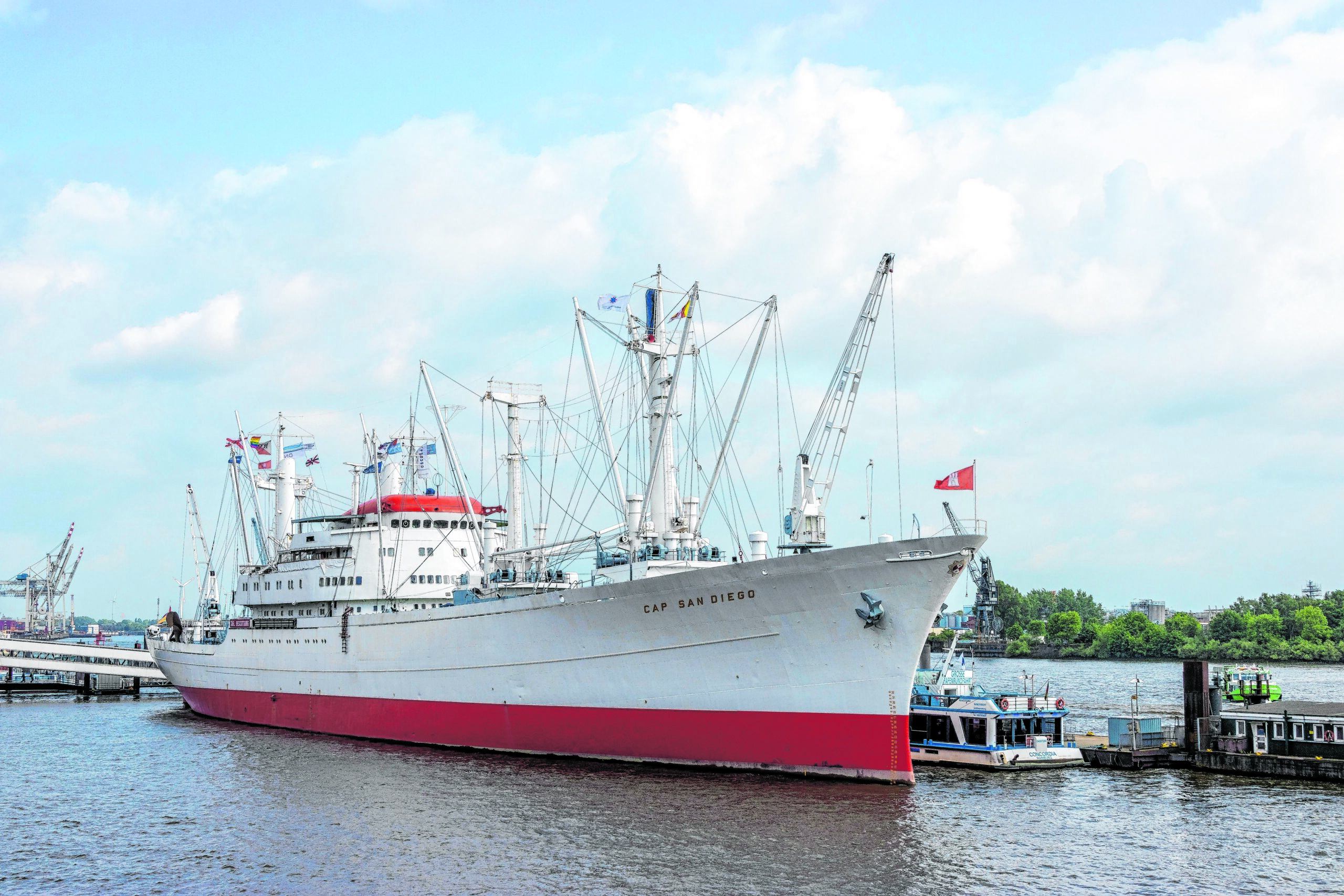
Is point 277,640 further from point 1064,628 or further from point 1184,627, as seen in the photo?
point 1184,627

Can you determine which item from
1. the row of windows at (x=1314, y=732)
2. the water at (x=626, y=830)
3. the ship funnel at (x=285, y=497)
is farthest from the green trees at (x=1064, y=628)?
the water at (x=626, y=830)

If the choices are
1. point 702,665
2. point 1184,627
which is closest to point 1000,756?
point 702,665

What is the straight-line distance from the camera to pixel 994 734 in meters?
31.9

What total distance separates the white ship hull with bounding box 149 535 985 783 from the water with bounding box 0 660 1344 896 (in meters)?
0.86

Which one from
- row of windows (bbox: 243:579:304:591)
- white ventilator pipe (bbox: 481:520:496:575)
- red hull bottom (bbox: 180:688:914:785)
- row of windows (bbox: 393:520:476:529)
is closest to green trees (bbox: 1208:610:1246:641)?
row of windows (bbox: 393:520:476:529)

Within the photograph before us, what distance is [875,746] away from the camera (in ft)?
85.8

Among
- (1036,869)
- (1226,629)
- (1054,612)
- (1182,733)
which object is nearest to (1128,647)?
(1226,629)

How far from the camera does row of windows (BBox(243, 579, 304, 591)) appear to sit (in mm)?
44219

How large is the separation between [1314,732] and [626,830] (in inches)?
826

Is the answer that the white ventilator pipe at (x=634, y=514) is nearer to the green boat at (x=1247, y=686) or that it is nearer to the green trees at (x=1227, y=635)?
the green boat at (x=1247, y=686)

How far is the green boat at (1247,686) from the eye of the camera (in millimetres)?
38969

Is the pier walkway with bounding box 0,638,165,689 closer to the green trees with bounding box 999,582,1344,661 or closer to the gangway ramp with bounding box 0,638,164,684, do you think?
the gangway ramp with bounding box 0,638,164,684

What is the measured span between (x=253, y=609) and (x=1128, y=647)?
112 metres

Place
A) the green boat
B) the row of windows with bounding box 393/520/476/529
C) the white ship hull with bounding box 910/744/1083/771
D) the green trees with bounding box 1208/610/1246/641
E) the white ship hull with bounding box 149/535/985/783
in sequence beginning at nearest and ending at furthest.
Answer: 1. the white ship hull with bounding box 149/535/985/783
2. the white ship hull with bounding box 910/744/1083/771
3. the green boat
4. the row of windows with bounding box 393/520/476/529
5. the green trees with bounding box 1208/610/1246/641
